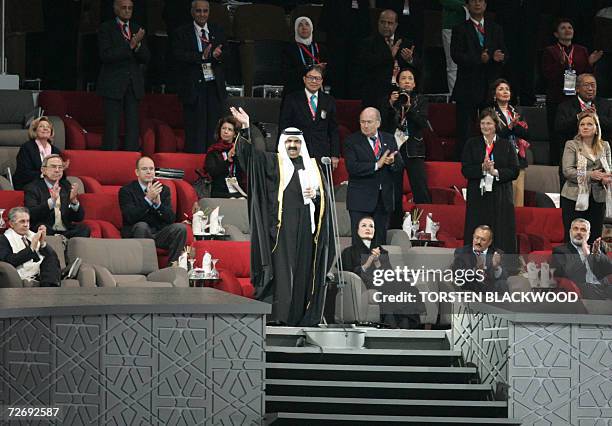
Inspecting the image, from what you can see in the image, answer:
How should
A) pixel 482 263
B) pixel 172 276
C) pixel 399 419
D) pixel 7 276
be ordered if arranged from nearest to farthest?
pixel 399 419 → pixel 7 276 → pixel 482 263 → pixel 172 276

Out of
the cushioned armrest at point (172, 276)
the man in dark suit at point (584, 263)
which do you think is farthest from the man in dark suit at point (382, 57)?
the cushioned armrest at point (172, 276)

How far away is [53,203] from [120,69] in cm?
252

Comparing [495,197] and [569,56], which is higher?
[569,56]

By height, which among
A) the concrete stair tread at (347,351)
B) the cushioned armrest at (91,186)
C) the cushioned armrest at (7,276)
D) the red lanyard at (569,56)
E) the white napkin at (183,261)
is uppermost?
the red lanyard at (569,56)

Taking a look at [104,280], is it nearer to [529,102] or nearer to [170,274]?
[170,274]

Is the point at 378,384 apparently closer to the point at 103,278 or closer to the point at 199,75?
the point at 103,278

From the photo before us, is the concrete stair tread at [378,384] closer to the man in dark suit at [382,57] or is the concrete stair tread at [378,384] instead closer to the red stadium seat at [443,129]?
the man in dark suit at [382,57]

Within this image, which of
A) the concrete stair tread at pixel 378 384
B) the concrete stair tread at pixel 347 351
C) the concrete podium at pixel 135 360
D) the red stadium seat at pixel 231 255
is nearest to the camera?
the concrete podium at pixel 135 360

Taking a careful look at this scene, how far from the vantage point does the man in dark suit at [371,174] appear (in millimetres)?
16078

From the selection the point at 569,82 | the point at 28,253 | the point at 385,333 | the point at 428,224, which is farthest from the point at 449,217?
the point at 28,253

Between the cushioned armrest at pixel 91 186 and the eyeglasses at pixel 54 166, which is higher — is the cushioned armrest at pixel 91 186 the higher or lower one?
the lower one

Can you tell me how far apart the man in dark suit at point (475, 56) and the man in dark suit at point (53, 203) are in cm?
447

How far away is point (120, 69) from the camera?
715 inches

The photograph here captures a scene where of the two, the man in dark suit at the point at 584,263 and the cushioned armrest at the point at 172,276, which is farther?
the cushioned armrest at the point at 172,276
